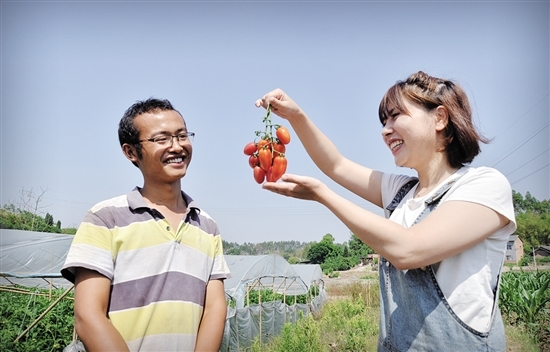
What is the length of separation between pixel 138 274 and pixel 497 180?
4.59ft

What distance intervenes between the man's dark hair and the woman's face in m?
1.04

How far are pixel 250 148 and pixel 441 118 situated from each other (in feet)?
2.96

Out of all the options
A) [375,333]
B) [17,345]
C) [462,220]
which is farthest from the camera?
[375,333]

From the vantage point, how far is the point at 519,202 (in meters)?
58.3

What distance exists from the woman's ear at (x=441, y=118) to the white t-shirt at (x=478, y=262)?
0.71 feet

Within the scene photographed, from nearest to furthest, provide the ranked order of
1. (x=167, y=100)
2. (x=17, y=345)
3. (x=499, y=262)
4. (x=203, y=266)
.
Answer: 1. (x=499, y=262)
2. (x=203, y=266)
3. (x=167, y=100)
4. (x=17, y=345)

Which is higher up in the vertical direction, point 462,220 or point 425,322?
point 462,220

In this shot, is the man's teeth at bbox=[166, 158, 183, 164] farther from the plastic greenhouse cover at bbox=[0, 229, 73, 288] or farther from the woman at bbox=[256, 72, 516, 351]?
the plastic greenhouse cover at bbox=[0, 229, 73, 288]

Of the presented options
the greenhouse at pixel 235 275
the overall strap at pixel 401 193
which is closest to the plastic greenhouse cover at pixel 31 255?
the greenhouse at pixel 235 275

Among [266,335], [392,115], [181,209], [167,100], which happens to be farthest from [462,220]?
[266,335]

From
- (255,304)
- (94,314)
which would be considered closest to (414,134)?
(94,314)

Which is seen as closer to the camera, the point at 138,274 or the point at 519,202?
the point at 138,274

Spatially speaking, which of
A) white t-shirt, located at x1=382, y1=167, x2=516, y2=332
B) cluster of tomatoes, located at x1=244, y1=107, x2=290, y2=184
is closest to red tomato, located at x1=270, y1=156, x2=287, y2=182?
cluster of tomatoes, located at x1=244, y1=107, x2=290, y2=184

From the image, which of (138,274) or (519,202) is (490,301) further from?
(519,202)
